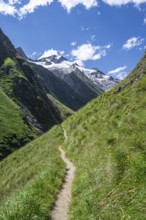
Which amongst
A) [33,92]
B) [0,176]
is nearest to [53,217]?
[0,176]

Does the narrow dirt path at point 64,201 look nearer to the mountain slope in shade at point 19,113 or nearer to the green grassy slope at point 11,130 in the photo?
the green grassy slope at point 11,130

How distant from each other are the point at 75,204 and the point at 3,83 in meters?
167

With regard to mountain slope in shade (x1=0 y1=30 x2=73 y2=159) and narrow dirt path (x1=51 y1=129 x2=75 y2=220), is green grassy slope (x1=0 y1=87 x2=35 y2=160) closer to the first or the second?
mountain slope in shade (x1=0 y1=30 x2=73 y2=159)

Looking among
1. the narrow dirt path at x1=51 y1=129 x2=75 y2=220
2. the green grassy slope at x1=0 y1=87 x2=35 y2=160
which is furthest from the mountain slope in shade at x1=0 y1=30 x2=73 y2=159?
the narrow dirt path at x1=51 y1=129 x2=75 y2=220

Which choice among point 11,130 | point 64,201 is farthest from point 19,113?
point 64,201

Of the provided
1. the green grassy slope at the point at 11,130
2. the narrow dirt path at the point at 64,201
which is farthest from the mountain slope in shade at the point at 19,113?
the narrow dirt path at the point at 64,201

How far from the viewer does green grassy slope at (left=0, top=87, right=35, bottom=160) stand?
9621 centimetres

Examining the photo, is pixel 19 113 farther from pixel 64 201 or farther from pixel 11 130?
pixel 64 201

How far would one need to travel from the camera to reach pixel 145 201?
29.2ft

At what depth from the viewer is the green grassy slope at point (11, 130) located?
96206mm

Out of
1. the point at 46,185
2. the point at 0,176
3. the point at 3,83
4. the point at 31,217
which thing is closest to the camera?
the point at 31,217

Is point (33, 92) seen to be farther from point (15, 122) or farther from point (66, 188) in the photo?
point (66, 188)

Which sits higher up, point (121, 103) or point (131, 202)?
point (121, 103)

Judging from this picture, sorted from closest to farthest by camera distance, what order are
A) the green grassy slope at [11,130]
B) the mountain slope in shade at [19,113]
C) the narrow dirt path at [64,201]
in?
the narrow dirt path at [64,201] < the green grassy slope at [11,130] < the mountain slope in shade at [19,113]
